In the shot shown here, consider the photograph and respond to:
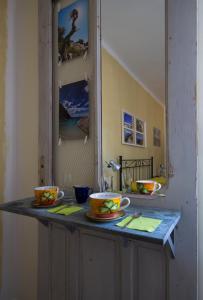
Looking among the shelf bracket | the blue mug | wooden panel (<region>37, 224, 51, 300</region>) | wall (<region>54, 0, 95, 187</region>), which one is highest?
wall (<region>54, 0, 95, 187</region>)

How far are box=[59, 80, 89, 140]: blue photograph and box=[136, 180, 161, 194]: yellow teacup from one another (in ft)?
1.10

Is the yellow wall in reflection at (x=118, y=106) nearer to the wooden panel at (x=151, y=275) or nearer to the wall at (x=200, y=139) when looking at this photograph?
the wall at (x=200, y=139)

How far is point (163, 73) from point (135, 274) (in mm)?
787

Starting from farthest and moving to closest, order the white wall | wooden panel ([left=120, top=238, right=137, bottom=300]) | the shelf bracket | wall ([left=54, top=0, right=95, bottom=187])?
the white wall < wall ([left=54, top=0, right=95, bottom=187]) < wooden panel ([left=120, top=238, right=137, bottom=300]) < the shelf bracket

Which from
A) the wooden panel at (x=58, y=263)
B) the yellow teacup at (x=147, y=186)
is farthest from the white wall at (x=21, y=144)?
the yellow teacup at (x=147, y=186)

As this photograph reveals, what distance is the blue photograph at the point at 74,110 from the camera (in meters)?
0.97

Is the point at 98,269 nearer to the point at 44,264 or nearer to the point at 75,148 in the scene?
the point at 44,264

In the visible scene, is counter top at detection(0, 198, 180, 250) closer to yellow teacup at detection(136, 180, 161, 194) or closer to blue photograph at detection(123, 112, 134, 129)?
yellow teacup at detection(136, 180, 161, 194)

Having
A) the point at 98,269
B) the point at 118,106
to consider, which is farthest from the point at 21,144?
the point at 98,269

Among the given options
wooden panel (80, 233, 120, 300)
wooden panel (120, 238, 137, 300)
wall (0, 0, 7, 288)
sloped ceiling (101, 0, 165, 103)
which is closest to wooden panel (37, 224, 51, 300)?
wooden panel (80, 233, 120, 300)

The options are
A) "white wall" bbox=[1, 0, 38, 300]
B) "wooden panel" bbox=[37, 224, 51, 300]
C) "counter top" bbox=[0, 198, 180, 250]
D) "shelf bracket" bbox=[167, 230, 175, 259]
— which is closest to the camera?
"counter top" bbox=[0, 198, 180, 250]

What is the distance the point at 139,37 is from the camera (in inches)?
33.8

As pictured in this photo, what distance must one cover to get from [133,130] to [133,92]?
162mm

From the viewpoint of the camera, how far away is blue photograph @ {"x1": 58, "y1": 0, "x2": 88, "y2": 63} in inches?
38.4
